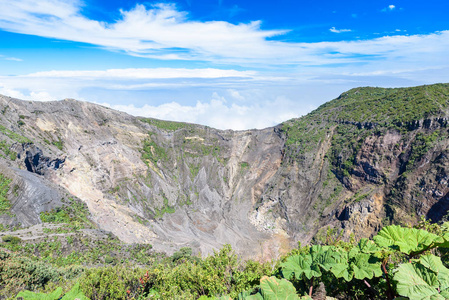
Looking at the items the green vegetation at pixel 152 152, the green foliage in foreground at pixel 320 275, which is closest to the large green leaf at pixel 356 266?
the green foliage in foreground at pixel 320 275

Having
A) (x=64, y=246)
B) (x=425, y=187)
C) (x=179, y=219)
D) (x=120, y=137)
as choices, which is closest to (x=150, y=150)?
(x=120, y=137)

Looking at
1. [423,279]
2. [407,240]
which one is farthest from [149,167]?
[423,279]

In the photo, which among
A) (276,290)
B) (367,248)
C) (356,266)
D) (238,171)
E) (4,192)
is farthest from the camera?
(238,171)

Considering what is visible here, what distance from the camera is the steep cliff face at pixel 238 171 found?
46781 millimetres

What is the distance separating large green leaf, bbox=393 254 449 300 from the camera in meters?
6.48

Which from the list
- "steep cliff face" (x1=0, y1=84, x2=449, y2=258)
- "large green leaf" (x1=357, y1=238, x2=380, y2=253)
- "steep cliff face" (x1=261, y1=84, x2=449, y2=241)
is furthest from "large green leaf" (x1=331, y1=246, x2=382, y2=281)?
"steep cliff face" (x1=0, y1=84, x2=449, y2=258)

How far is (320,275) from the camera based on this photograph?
9320 mm

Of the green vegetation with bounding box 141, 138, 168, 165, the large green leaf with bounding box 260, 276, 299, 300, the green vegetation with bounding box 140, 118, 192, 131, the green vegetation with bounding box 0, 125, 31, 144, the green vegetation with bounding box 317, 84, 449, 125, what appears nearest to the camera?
the large green leaf with bounding box 260, 276, 299, 300

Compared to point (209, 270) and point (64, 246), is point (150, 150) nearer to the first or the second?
point (64, 246)

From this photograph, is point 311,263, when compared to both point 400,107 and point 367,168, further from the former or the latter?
point 400,107

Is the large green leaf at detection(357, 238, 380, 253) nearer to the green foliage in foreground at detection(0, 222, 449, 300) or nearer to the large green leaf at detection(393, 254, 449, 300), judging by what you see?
the green foliage in foreground at detection(0, 222, 449, 300)

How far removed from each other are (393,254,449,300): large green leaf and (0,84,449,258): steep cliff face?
44600 mm

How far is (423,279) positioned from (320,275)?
3254 mm

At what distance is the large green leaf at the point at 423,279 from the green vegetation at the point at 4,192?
49.6m
